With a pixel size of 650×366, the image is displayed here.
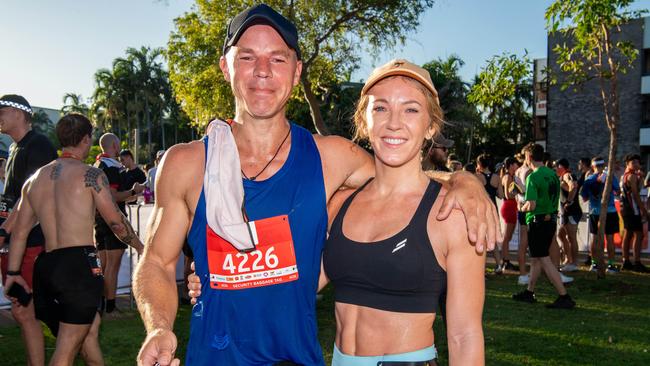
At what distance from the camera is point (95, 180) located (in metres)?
4.68

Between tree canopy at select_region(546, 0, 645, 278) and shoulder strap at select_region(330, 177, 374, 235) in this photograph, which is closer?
shoulder strap at select_region(330, 177, 374, 235)

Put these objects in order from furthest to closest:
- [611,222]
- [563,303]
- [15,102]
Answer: [611,222]
[563,303]
[15,102]

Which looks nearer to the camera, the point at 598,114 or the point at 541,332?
the point at 541,332

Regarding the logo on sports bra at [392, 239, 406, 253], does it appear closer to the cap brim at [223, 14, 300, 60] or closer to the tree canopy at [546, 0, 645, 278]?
the cap brim at [223, 14, 300, 60]

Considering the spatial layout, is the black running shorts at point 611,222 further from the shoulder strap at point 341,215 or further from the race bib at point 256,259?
the race bib at point 256,259

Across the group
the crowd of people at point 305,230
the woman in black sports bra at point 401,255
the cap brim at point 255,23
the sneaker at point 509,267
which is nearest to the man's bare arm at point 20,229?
the crowd of people at point 305,230

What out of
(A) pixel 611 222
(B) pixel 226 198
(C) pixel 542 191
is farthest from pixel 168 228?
(A) pixel 611 222

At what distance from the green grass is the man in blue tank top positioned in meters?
3.55

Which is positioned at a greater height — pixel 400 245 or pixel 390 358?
pixel 400 245

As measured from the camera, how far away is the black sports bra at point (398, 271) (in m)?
2.04

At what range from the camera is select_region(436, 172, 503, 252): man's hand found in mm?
1961

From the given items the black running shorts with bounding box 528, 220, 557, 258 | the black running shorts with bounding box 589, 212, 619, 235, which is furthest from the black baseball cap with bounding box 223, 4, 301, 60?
the black running shorts with bounding box 589, 212, 619, 235

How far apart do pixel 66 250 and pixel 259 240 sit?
2.76 m

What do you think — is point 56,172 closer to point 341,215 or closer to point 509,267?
point 341,215
